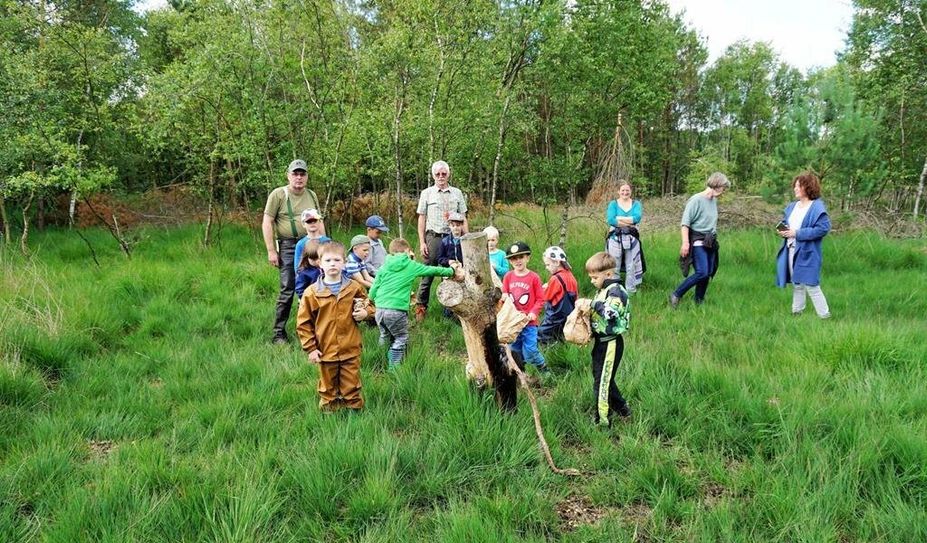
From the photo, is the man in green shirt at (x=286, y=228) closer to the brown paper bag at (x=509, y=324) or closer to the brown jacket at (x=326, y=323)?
the brown jacket at (x=326, y=323)

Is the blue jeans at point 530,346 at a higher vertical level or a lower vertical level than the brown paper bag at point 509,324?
lower

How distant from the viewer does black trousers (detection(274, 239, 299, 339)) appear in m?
5.86

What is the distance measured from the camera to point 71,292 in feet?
21.3

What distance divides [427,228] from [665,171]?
3276 cm

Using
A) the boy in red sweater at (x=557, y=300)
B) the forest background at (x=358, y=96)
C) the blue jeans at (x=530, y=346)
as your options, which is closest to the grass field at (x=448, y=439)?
the blue jeans at (x=530, y=346)

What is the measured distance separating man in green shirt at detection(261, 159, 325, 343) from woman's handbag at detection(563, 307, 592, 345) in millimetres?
3423

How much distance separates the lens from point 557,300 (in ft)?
17.3

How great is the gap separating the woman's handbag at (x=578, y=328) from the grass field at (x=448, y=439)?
677 millimetres

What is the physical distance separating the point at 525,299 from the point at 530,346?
47cm

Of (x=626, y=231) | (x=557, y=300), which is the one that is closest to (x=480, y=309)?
(x=557, y=300)

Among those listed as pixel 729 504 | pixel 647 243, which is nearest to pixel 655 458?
pixel 729 504

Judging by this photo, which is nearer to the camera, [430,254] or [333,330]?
[333,330]

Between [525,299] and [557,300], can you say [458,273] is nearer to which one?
[525,299]

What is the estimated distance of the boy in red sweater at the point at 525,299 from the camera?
15.9ft
